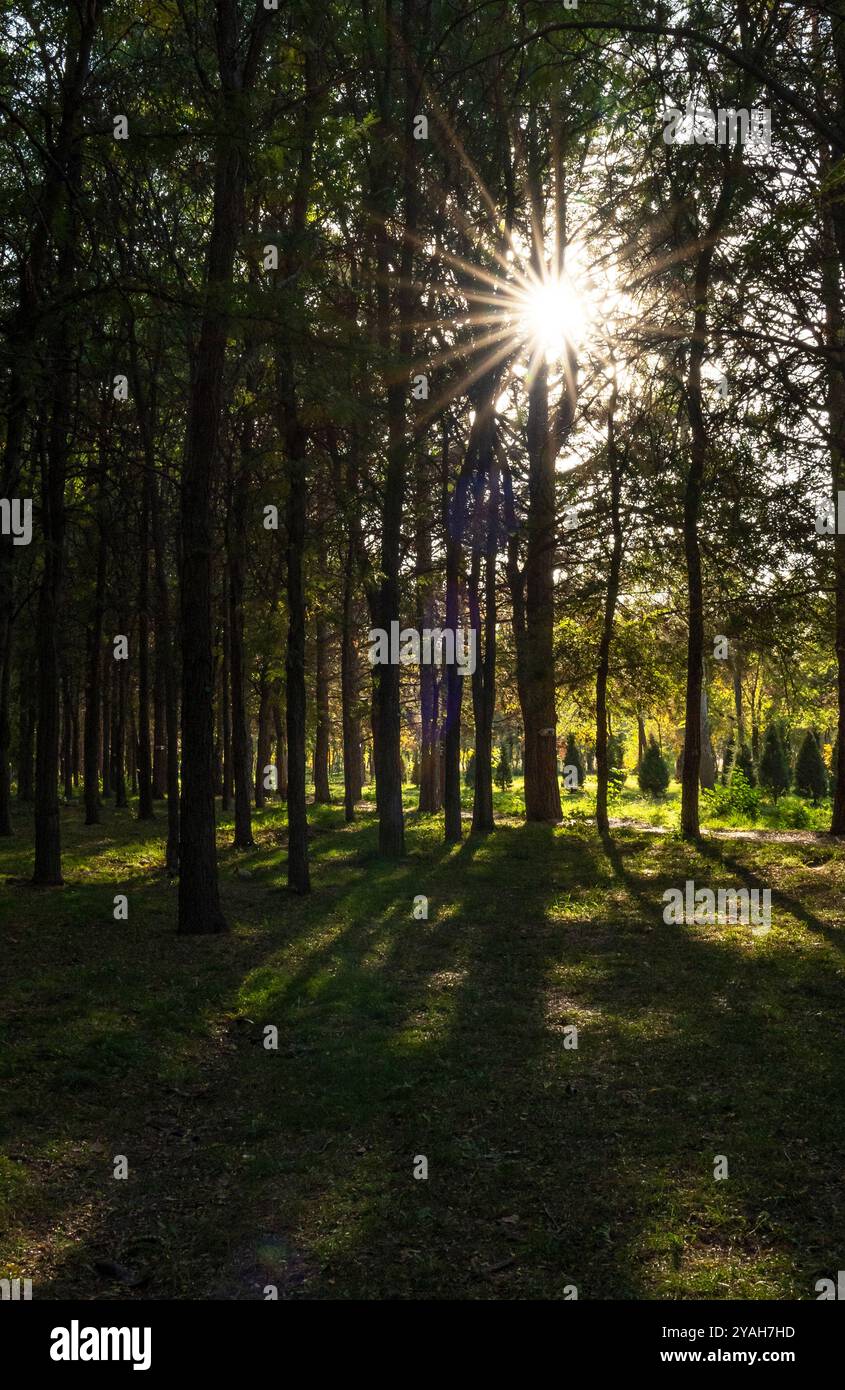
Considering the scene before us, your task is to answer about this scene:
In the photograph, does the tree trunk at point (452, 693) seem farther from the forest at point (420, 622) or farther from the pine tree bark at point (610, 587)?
the pine tree bark at point (610, 587)

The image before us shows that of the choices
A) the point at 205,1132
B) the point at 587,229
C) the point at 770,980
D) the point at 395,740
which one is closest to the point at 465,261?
the point at 587,229

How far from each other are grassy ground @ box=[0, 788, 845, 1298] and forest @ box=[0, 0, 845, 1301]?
40mm

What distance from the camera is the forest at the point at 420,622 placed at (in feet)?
18.3

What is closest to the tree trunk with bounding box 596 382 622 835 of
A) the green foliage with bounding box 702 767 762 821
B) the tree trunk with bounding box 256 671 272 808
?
the green foliage with bounding box 702 767 762 821

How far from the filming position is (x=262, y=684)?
2595 cm

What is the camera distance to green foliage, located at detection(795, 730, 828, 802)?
135ft

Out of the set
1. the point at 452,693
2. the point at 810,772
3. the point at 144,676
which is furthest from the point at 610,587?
the point at 810,772

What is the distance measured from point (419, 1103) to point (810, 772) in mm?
38301

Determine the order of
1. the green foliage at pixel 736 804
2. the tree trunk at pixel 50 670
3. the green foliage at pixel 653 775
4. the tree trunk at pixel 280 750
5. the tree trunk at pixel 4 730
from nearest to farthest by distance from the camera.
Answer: the tree trunk at pixel 50 670, the tree trunk at pixel 4 730, the green foliage at pixel 736 804, the tree trunk at pixel 280 750, the green foliage at pixel 653 775

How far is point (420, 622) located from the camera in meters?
28.2

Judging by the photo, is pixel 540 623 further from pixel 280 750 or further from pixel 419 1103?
pixel 280 750

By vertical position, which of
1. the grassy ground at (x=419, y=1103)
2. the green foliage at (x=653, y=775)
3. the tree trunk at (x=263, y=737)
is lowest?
the green foliage at (x=653, y=775)

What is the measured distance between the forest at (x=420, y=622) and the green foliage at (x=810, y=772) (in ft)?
47.9

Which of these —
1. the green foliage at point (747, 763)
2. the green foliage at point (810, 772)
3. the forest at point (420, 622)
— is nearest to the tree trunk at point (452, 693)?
the forest at point (420, 622)
